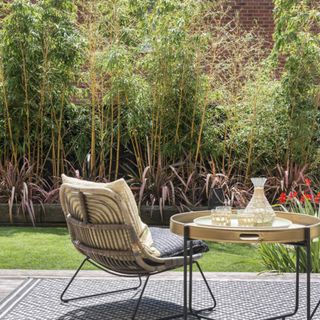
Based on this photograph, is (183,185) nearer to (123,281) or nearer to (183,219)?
(123,281)

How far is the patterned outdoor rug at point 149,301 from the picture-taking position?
3746mm


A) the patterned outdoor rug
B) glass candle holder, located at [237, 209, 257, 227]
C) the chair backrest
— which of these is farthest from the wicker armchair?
glass candle holder, located at [237, 209, 257, 227]

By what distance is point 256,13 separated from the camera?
35.0 ft

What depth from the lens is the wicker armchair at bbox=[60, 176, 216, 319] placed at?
11.5 feet

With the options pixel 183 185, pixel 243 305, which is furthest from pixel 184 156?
pixel 243 305

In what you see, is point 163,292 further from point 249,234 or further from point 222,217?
point 249,234

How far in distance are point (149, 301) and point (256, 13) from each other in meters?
7.53

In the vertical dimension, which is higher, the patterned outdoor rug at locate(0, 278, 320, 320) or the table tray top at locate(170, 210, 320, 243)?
the table tray top at locate(170, 210, 320, 243)

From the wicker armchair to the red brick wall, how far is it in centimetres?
746

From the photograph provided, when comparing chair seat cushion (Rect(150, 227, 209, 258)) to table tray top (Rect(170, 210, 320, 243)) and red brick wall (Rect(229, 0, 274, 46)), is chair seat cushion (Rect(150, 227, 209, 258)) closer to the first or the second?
table tray top (Rect(170, 210, 320, 243))

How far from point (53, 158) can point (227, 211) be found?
184 inches

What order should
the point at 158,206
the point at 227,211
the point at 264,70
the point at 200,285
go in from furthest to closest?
the point at 264,70 → the point at 158,206 → the point at 200,285 → the point at 227,211

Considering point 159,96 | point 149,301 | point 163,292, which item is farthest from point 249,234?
point 159,96

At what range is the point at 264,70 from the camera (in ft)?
26.0
